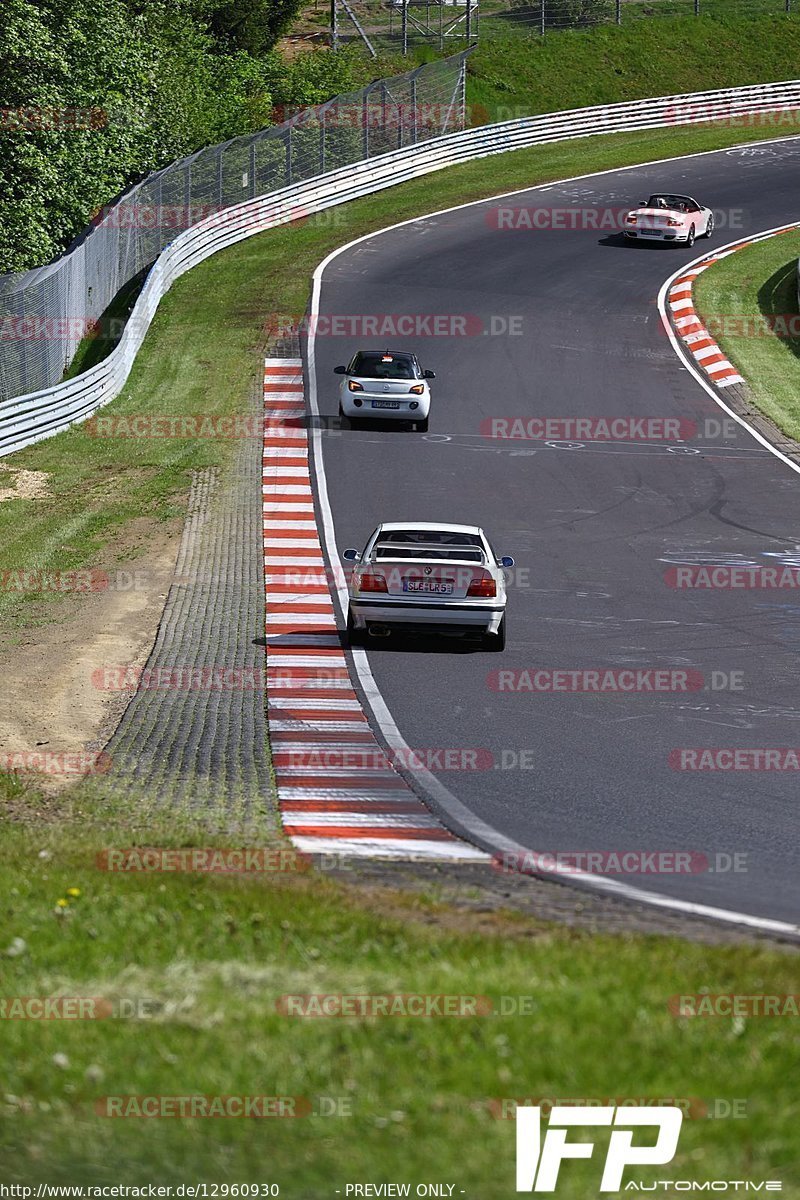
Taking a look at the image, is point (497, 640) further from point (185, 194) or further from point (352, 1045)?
point (185, 194)

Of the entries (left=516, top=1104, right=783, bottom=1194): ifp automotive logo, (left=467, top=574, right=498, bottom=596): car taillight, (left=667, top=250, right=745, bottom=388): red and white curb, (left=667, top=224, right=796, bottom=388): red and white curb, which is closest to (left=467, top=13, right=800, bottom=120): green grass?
(left=667, top=224, right=796, bottom=388): red and white curb

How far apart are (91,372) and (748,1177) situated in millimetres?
28036

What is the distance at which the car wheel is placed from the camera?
682 inches

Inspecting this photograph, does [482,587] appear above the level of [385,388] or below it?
below

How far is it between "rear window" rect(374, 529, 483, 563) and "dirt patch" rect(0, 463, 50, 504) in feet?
32.1

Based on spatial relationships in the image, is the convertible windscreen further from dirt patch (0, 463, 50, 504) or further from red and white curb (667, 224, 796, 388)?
red and white curb (667, 224, 796, 388)

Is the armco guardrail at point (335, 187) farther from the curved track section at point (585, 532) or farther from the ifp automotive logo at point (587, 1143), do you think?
the ifp automotive logo at point (587, 1143)

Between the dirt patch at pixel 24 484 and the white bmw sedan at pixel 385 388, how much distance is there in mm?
6092

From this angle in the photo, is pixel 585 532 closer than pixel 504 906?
No

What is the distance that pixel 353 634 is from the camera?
17.4 m

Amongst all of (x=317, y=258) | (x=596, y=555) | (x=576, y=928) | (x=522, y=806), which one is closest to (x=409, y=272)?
(x=317, y=258)

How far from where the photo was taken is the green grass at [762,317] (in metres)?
34.1

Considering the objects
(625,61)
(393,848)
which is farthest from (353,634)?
(625,61)

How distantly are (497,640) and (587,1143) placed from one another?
465 inches
